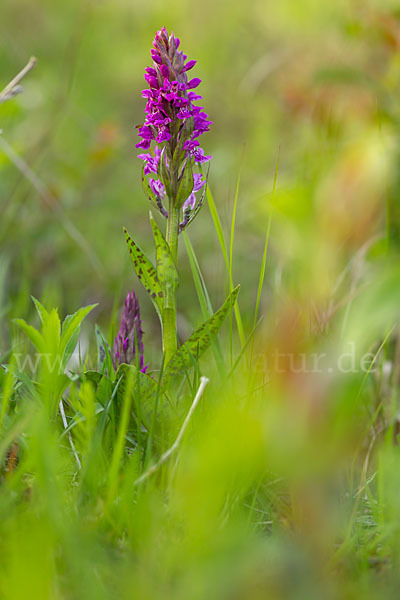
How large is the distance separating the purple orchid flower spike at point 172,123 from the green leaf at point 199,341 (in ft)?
0.84

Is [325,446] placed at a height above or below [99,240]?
below

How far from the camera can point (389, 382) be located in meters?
1.85

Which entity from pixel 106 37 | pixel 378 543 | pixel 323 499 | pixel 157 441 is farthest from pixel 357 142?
pixel 106 37

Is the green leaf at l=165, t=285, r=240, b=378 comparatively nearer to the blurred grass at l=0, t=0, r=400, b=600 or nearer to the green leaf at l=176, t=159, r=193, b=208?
the blurred grass at l=0, t=0, r=400, b=600

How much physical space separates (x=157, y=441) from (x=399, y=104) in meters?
1.56

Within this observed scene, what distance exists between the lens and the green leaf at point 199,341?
126cm

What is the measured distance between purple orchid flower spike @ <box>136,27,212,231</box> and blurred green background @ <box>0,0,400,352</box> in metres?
0.13

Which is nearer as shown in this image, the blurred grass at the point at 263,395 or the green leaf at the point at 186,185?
the blurred grass at the point at 263,395

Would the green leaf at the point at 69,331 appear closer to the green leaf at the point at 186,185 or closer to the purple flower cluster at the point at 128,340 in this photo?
the purple flower cluster at the point at 128,340

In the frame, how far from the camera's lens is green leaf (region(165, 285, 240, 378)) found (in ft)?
4.15

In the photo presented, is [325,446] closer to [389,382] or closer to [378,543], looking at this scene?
[378,543]

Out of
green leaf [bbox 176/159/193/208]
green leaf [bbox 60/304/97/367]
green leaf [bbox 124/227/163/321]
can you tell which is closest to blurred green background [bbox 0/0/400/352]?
green leaf [bbox 176/159/193/208]

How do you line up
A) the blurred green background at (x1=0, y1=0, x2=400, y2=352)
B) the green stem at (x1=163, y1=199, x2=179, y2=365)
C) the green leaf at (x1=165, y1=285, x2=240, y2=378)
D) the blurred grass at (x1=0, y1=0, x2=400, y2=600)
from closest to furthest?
the blurred grass at (x1=0, y1=0, x2=400, y2=600), the green leaf at (x1=165, y1=285, x2=240, y2=378), the green stem at (x1=163, y1=199, x2=179, y2=365), the blurred green background at (x1=0, y1=0, x2=400, y2=352)

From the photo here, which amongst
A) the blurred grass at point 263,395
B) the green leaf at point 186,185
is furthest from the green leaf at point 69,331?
the green leaf at point 186,185
